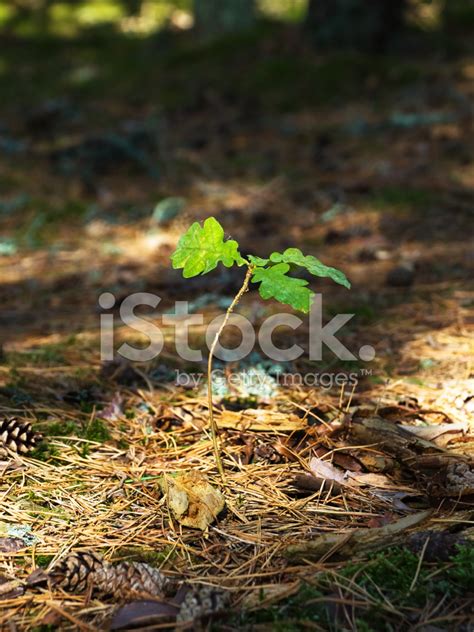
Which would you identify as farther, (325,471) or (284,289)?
(325,471)

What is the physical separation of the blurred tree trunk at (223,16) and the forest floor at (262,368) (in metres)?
2.56

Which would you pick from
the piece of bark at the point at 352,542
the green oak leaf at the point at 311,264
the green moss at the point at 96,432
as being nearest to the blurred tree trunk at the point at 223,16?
the green moss at the point at 96,432

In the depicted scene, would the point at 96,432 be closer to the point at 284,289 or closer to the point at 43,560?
the point at 43,560

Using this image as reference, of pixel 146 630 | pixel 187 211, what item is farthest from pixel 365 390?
pixel 187 211

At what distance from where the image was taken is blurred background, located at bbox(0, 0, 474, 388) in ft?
12.0

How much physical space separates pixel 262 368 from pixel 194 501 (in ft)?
3.12

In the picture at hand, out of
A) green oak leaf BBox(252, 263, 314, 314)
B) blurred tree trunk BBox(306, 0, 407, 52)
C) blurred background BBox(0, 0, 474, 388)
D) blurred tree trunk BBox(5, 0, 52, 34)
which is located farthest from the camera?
blurred tree trunk BBox(5, 0, 52, 34)

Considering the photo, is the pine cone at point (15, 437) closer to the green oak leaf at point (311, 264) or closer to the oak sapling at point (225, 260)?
the oak sapling at point (225, 260)

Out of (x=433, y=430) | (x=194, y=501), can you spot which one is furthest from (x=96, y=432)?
(x=433, y=430)

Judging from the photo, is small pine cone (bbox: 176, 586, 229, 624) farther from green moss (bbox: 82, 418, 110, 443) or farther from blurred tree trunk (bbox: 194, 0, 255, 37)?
blurred tree trunk (bbox: 194, 0, 255, 37)

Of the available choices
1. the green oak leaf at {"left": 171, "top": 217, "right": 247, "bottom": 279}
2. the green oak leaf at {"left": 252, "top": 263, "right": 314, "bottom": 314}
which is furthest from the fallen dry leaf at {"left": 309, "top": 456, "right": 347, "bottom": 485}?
the green oak leaf at {"left": 171, "top": 217, "right": 247, "bottom": 279}

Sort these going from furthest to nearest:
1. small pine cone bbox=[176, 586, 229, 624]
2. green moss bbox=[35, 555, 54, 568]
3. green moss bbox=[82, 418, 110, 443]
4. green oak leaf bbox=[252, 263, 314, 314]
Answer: green moss bbox=[82, 418, 110, 443] → green oak leaf bbox=[252, 263, 314, 314] → green moss bbox=[35, 555, 54, 568] → small pine cone bbox=[176, 586, 229, 624]

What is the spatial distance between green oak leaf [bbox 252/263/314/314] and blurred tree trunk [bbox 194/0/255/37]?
8.52m

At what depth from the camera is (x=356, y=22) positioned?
7.66 m
